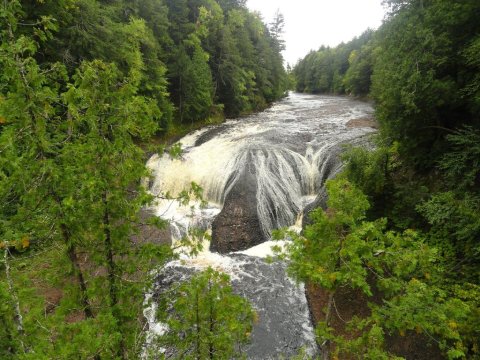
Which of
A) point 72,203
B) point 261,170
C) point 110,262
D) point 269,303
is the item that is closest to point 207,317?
point 110,262

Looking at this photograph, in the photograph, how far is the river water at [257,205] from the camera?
8.92 metres

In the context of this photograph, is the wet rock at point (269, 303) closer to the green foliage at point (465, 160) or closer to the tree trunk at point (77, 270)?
the tree trunk at point (77, 270)

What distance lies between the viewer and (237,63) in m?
30.5

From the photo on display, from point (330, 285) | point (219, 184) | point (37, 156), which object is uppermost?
point (37, 156)

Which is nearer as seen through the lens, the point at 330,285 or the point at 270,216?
the point at 330,285

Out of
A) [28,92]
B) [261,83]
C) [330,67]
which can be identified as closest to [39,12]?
[28,92]

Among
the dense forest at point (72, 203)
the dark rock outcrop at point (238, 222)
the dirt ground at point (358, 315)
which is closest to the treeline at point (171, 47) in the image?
the dark rock outcrop at point (238, 222)

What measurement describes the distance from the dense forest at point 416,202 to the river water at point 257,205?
6.26 ft

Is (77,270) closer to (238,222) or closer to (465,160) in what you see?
(465,160)

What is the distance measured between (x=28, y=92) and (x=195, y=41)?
84.3 feet

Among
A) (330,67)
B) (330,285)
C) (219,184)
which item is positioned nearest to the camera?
(330,285)

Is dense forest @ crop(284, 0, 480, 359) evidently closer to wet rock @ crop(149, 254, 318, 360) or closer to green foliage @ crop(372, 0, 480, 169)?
green foliage @ crop(372, 0, 480, 169)

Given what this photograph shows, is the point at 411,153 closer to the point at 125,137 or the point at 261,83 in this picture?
the point at 125,137

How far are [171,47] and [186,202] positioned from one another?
23.4 meters
